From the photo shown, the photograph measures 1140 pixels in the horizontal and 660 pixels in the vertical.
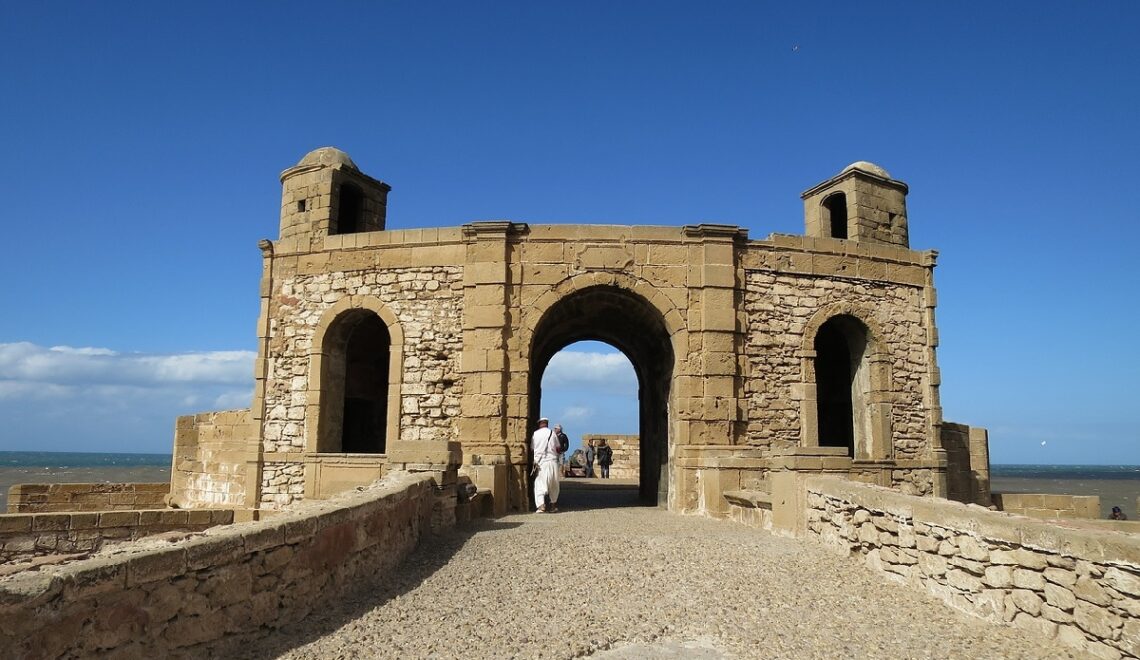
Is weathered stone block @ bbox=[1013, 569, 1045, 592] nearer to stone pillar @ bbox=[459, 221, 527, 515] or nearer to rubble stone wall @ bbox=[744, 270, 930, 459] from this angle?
rubble stone wall @ bbox=[744, 270, 930, 459]

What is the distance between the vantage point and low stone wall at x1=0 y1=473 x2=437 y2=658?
3234 millimetres

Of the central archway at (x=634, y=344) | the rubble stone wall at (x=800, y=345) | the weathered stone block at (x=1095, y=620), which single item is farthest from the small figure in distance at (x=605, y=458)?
the weathered stone block at (x=1095, y=620)

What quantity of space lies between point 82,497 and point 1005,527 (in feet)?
52.9

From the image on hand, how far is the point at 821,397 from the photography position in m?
16.2

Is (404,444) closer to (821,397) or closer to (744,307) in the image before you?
(744,307)

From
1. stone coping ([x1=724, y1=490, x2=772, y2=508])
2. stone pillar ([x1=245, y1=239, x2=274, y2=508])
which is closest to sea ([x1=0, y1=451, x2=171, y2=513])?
stone pillar ([x1=245, y1=239, x2=274, y2=508])

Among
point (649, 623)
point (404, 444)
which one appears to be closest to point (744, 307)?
point (404, 444)

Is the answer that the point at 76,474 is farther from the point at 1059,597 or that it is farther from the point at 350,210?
the point at 1059,597

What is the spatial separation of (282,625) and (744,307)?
954cm

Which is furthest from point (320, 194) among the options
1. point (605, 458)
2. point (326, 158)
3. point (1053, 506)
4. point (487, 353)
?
point (1053, 506)

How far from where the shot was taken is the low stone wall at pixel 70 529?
28.2ft

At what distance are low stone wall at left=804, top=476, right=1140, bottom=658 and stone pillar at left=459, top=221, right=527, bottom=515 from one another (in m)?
6.05

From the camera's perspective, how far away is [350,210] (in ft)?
50.4

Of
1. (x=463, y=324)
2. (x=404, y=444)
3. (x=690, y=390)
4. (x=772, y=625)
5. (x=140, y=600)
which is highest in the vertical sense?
(x=463, y=324)
